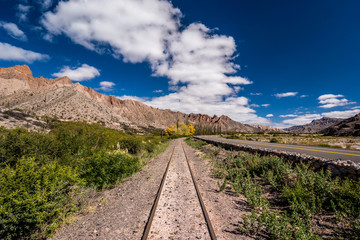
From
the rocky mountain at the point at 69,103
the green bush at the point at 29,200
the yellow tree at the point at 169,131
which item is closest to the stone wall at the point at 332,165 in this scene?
the green bush at the point at 29,200

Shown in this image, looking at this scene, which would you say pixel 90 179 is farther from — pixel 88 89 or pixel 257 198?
pixel 88 89

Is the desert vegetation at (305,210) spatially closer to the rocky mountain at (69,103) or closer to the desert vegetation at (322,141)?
the desert vegetation at (322,141)

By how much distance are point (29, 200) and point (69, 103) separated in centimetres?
8299

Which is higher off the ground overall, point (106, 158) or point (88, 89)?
point (88, 89)

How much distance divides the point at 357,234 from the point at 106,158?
870 centimetres

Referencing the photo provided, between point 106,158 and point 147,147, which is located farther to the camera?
point 147,147

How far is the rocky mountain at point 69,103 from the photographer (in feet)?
213

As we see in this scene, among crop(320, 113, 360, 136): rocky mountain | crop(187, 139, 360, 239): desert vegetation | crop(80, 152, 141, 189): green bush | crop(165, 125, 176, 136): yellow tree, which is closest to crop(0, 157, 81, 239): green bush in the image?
crop(80, 152, 141, 189): green bush

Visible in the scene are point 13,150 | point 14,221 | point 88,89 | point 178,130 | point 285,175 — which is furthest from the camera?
point 88,89

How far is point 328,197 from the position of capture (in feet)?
16.0

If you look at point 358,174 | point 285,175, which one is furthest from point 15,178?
point 358,174

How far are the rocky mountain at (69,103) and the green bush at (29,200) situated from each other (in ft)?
115

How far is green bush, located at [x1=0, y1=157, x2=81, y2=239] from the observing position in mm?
3127

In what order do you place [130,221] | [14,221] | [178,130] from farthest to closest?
[178,130], [130,221], [14,221]
